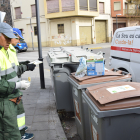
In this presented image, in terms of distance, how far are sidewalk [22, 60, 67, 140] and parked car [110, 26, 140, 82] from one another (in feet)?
7.70

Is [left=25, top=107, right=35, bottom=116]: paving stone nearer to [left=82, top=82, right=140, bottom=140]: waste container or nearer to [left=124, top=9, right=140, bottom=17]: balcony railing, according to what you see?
[left=82, top=82, right=140, bottom=140]: waste container

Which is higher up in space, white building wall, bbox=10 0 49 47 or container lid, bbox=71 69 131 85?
white building wall, bbox=10 0 49 47

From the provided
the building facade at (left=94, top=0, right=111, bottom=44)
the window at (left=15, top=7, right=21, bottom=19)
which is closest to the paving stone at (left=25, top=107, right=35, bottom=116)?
the building facade at (left=94, top=0, right=111, bottom=44)

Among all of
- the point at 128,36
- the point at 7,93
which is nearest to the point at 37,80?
the point at 128,36

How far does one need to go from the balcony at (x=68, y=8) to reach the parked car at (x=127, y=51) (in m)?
21.2

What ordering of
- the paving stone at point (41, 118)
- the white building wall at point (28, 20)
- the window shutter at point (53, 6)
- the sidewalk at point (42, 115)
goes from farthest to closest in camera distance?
1. the white building wall at point (28, 20)
2. the window shutter at point (53, 6)
3. the paving stone at point (41, 118)
4. the sidewalk at point (42, 115)

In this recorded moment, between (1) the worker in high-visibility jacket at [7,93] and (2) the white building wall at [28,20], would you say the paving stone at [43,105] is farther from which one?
(2) the white building wall at [28,20]

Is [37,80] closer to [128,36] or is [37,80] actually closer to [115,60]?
[115,60]

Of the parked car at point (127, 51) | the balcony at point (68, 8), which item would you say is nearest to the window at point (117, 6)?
the balcony at point (68, 8)

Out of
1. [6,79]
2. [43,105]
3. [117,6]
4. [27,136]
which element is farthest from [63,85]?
[117,6]

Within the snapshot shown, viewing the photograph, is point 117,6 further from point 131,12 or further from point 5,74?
point 5,74

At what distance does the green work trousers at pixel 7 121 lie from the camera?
8.02 feet

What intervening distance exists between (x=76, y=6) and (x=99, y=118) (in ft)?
84.5

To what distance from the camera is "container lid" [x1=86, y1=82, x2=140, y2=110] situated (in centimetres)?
205
